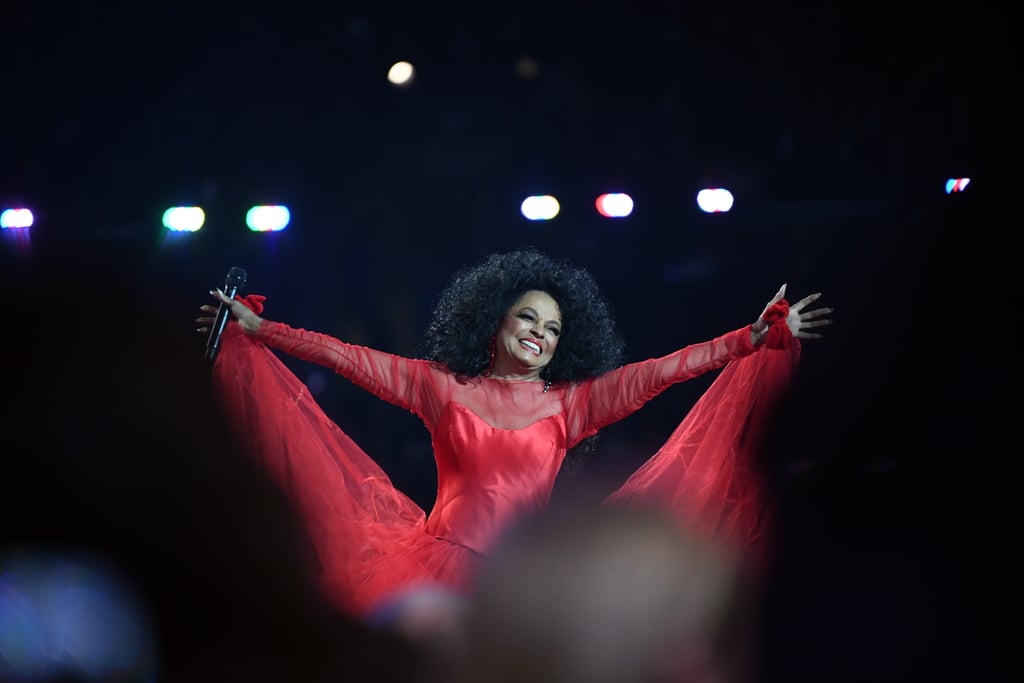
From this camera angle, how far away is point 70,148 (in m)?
3.75

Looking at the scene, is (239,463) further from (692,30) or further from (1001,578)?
(1001,578)

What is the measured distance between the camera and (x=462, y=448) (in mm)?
2816

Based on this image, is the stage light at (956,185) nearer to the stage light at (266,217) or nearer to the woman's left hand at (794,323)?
the woman's left hand at (794,323)

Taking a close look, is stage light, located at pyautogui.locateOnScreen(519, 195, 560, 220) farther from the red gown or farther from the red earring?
the red gown

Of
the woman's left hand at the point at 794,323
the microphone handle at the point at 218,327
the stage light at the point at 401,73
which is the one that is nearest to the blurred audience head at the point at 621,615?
the woman's left hand at the point at 794,323

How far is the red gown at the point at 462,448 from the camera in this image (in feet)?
8.92

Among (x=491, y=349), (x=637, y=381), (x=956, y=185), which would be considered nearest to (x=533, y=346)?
(x=491, y=349)

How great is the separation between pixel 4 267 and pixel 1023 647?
3602mm

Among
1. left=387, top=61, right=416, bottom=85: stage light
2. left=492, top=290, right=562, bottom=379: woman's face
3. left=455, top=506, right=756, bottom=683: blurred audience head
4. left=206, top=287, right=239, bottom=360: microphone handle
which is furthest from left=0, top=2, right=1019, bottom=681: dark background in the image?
left=206, top=287, right=239, bottom=360: microphone handle

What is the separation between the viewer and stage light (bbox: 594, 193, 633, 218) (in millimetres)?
3633

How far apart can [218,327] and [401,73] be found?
130cm

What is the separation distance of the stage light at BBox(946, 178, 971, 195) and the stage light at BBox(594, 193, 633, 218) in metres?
1.03

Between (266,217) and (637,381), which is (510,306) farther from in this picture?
(266,217)

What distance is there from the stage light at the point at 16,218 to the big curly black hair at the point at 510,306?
5.33 ft
